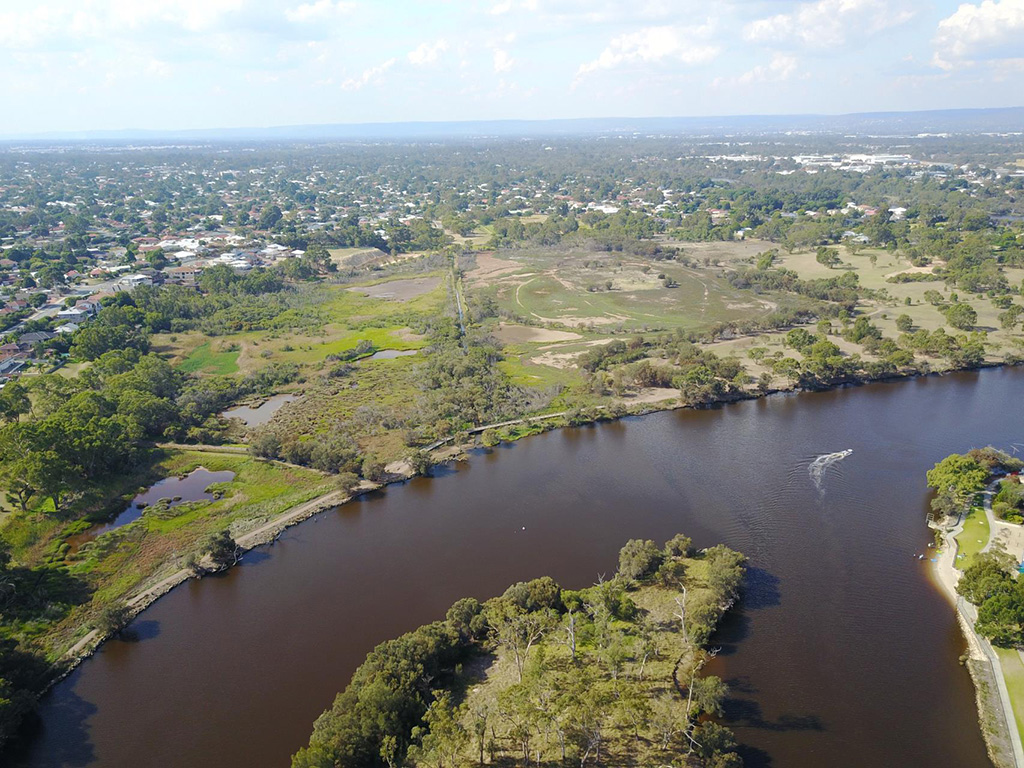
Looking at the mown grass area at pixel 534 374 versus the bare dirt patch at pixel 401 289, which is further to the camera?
the bare dirt patch at pixel 401 289

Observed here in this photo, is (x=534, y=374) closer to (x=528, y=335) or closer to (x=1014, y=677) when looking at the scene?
(x=528, y=335)

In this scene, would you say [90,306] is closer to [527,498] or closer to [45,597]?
[45,597]

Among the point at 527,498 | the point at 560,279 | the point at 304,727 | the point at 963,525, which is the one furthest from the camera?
the point at 560,279

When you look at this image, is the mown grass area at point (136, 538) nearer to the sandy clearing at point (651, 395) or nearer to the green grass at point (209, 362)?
the green grass at point (209, 362)

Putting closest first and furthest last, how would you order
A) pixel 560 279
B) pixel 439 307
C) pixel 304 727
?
1. pixel 304 727
2. pixel 439 307
3. pixel 560 279

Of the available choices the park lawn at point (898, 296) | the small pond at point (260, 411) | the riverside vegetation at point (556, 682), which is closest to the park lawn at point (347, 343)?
the small pond at point (260, 411)

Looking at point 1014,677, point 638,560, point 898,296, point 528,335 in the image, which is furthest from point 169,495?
point 898,296

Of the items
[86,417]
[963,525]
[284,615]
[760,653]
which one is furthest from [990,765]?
[86,417]
